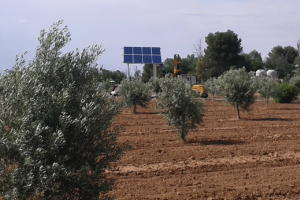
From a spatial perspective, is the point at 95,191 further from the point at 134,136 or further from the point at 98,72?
the point at 134,136

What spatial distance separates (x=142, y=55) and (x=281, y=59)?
41.8m

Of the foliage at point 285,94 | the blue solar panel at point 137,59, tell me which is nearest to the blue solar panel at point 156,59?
the blue solar panel at point 137,59

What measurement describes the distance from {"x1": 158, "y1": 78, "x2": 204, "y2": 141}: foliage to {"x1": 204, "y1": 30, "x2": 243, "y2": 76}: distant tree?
51.4 metres

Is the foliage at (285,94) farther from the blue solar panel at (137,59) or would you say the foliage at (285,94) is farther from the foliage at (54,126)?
the foliage at (54,126)

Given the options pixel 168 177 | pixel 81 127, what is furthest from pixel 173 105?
pixel 81 127

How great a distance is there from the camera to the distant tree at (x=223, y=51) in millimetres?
64250

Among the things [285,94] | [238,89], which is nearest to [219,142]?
[238,89]

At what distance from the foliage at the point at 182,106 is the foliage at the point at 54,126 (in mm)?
8647

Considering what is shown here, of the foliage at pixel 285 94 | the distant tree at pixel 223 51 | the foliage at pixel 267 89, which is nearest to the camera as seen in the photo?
the foliage at pixel 267 89

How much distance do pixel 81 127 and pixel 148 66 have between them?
6435cm

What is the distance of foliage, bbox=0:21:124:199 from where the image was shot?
3953mm

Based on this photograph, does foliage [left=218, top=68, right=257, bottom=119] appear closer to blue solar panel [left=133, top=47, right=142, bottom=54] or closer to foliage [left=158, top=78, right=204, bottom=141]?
foliage [left=158, top=78, right=204, bottom=141]

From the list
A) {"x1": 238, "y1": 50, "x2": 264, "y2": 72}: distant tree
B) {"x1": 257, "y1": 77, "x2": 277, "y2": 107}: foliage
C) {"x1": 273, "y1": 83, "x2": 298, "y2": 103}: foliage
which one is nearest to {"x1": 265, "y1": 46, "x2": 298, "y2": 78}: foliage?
{"x1": 238, "y1": 50, "x2": 264, "y2": 72}: distant tree

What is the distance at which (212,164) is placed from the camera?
32.6 ft
